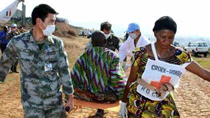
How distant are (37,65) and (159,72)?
1227mm

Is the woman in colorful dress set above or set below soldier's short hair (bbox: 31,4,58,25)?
below

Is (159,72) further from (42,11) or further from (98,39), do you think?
(98,39)

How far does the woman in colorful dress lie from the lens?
2.81 m

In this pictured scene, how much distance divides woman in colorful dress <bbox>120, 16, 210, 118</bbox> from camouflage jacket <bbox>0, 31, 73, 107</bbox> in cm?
81

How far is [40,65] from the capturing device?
289 cm

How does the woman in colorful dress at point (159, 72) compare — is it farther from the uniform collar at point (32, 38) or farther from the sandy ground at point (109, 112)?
the sandy ground at point (109, 112)

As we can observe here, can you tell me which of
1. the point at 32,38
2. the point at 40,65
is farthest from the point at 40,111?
the point at 32,38

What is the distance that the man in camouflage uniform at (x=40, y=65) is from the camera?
2.91m

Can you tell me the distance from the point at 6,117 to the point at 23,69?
3.20 metres

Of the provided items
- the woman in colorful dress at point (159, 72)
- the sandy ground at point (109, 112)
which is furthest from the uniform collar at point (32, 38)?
the sandy ground at point (109, 112)

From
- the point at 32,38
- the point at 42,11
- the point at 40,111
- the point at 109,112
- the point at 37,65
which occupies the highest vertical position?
the point at 42,11

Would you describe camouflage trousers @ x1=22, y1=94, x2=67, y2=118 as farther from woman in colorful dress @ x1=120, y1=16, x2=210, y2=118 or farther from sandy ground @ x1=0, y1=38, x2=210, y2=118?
sandy ground @ x1=0, y1=38, x2=210, y2=118

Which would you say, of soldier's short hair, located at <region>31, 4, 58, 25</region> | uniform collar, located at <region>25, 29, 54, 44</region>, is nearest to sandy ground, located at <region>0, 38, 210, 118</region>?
uniform collar, located at <region>25, 29, 54, 44</region>

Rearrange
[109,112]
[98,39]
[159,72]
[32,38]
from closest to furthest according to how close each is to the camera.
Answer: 1. [159,72]
2. [32,38]
3. [98,39]
4. [109,112]
